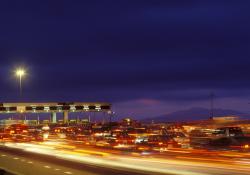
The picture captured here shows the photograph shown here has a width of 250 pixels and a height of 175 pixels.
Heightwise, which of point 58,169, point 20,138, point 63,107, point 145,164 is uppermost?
point 63,107

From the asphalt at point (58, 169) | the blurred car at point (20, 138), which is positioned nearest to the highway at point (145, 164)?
the asphalt at point (58, 169)

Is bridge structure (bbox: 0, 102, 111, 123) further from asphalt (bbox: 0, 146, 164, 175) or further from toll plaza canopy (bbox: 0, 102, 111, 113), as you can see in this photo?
asphalt (bbox: 0, 146, 164, 175)

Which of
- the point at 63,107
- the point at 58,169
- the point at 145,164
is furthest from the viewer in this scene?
the point at 63,107

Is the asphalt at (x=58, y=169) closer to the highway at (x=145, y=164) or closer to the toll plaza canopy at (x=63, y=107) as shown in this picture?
the highway at (x=145, y=164)

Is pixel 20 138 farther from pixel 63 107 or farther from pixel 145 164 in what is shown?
pixel 63 107

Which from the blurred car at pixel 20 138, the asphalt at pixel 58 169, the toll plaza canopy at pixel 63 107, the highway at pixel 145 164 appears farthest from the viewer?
the toll plaza canopy at pixel 63 107

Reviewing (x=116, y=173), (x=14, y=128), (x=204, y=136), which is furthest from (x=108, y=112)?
(x=116, y=173)

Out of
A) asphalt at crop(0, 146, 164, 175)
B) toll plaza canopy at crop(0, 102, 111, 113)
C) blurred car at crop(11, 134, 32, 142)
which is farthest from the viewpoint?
toll plaza canopy at crop(0, 102, 111, 113)

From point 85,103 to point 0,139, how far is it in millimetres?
55554

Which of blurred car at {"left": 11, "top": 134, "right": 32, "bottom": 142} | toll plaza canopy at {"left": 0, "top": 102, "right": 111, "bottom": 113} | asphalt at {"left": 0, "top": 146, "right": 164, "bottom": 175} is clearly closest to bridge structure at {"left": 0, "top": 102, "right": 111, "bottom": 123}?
toll plaza canopy at {"left": 0, "top": 102, "right": 111, "bottom": 113}

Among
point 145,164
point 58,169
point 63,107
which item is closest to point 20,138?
point 58,169

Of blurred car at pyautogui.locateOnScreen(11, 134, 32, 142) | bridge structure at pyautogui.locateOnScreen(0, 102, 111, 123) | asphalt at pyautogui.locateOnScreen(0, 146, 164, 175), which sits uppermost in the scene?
bridge structure at pyautogui.locateOnScreen(0, 102, 111, 123)

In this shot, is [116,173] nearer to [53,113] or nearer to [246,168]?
[246,168]

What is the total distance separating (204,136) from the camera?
5378cm
